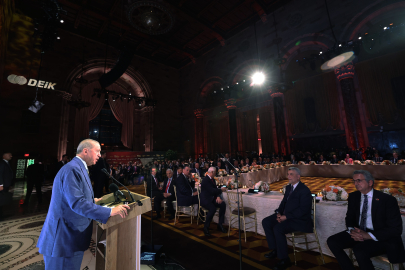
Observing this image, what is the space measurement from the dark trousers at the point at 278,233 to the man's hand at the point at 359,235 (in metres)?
0.68

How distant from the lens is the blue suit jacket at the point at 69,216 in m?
1.40

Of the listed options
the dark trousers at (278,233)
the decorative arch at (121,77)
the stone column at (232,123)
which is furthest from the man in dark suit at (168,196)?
the decorative arch at (121,77)

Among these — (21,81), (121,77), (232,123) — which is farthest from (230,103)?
(21,81)

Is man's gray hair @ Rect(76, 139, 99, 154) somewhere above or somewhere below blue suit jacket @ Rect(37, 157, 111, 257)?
above

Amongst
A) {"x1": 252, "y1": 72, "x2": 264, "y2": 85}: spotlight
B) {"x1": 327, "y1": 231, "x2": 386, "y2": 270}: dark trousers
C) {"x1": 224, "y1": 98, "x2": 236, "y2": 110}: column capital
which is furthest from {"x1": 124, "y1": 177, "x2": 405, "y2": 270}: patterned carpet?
{"x1": 224, "y1": 98, "x2": 236, "y2": 110}: column capital

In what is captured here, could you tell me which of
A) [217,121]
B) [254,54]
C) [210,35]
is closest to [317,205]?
[254,54]

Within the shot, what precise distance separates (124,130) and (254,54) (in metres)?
13.6

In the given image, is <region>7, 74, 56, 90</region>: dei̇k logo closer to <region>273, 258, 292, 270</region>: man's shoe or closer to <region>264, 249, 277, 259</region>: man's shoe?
<region>264, 249, 277, 259</region>: man's shoe

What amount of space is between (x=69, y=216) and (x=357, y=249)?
2906 millimetres

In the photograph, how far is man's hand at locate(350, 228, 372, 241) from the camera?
204cm

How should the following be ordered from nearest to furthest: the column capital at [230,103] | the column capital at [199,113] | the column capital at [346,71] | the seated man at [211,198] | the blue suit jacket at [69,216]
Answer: the blue suit jacket at [69,216] → the seated man at [211,198] → the column capital at [346,71] → the column capital at [230,103] → the column capital at [199,113]

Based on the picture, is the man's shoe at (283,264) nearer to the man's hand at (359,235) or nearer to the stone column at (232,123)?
the man's hand at (359,235)

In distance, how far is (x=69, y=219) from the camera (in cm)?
148

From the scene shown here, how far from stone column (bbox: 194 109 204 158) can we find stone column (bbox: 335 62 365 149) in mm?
11275
